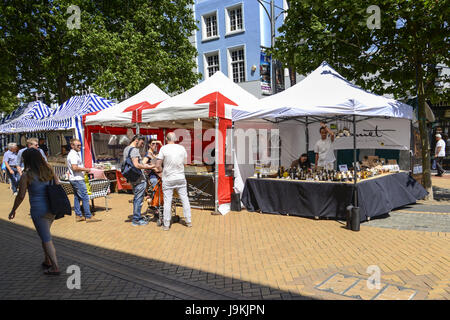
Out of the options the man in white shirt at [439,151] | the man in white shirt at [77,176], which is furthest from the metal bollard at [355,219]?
the man in white shirt at [439,151]

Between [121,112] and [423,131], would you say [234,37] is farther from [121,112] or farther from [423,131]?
[423,131]

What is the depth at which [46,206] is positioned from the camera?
4.49 metres

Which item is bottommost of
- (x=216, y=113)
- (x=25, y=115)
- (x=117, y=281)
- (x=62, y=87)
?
(x=117, y=281)

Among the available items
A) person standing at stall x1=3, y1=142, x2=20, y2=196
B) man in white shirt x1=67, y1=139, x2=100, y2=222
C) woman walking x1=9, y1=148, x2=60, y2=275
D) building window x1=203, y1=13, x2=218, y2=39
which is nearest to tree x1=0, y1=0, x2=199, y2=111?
building window x1=203, y1=13, x2=218, y2=39

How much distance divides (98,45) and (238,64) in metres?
8.93

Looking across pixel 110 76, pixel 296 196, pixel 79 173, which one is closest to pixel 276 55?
pixel 296 196

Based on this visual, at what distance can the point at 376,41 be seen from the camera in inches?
363

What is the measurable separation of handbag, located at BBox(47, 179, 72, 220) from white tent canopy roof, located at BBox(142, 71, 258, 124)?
437 cm

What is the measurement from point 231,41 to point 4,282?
1944 centimetres

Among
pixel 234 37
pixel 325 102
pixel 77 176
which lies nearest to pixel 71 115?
pixel 77 176

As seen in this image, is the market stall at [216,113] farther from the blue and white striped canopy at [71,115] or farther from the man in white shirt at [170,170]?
the blue and white striped canopy at [71,115]

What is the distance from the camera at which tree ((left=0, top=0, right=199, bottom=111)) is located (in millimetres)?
15633

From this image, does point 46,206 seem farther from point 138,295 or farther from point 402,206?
point 402,206

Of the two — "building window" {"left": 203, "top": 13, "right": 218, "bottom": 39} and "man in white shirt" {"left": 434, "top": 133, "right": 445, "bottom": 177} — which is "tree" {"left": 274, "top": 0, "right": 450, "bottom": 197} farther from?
"building window" {"left": 203, "top": 13, "right": 218, "bottom": 39}
